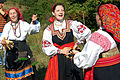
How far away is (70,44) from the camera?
3.04 metres

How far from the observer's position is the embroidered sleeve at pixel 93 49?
2045 mm

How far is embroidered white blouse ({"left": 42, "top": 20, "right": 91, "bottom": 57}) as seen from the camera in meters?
2.91

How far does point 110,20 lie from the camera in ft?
6.69

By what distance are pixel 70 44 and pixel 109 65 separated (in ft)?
3.38

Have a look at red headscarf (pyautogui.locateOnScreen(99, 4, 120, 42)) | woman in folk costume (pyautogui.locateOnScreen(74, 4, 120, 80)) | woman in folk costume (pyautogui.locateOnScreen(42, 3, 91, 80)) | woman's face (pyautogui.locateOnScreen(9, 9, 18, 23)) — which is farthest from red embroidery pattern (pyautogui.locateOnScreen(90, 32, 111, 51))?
woman's face (pyautogui.locateOnScreen(9, 9, 18, 23))

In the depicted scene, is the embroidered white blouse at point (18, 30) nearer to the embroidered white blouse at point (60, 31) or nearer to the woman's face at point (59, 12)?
the embroidered white blouse at point (60, 31)

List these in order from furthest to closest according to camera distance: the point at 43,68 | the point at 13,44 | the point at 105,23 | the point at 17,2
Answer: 1. the point at 17,2
2. the point at 43,68
3. the point at 13,44
4. the point at 105,23

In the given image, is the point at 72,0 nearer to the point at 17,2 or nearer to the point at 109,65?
the point at 109,65

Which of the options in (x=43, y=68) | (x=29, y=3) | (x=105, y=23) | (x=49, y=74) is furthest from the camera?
(x=29, y=3)

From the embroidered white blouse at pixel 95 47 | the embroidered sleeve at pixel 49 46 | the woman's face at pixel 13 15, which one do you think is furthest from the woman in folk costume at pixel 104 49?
the woman's face at pixel 13 15

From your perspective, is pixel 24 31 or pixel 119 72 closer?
pixel 119 72

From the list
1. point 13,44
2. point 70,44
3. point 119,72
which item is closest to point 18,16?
point 13,44

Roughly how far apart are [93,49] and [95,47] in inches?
1.4

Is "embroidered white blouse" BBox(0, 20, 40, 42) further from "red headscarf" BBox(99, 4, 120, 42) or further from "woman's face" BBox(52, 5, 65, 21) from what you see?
"red headscarf" BBox(99, 4, 120, 42)
